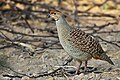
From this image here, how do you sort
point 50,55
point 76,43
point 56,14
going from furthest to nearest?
point 50,55, point 56,14, point 76,43

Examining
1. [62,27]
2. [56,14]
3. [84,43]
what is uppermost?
[56,14]

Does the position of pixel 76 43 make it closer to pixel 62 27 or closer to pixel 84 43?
pixel 84 43

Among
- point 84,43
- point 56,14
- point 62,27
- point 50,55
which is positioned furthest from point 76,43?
point 50,55

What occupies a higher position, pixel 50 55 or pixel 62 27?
pixel 62 27

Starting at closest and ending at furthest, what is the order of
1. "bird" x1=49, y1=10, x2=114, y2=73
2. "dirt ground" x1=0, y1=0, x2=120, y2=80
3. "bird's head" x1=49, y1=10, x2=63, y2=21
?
"bird" x1=49, y1=10, x2=114, y2=73
"bird's head" x1=49, y1=10, x2=63, y2=21
"dirt ground" x1=0, y1=0, x2=120, y2=80

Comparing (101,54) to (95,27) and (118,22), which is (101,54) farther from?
(118,22)

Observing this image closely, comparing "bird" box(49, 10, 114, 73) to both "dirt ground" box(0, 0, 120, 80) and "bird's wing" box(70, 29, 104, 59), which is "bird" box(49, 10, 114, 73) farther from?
"dirt ground" box(0, 0, 120, 80)

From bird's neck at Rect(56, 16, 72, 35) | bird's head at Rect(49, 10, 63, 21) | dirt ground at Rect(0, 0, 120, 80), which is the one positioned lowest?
Result: dirt ground at Rect(0, 0, 120, 80)

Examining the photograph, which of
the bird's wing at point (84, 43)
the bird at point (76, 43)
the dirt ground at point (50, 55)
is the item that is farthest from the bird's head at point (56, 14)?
the dirt ground at point (50, 55)

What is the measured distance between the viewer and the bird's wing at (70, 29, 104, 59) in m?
4.74

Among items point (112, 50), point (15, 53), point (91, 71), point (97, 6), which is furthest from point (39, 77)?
point (97, 6)

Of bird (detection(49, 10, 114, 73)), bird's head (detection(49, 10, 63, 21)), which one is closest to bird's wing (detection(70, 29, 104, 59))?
bird (detection(49, 10, 114, 73))

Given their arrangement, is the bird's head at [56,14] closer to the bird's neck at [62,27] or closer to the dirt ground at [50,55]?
the bird's neck at [62,27]

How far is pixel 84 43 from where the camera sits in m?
4.78
